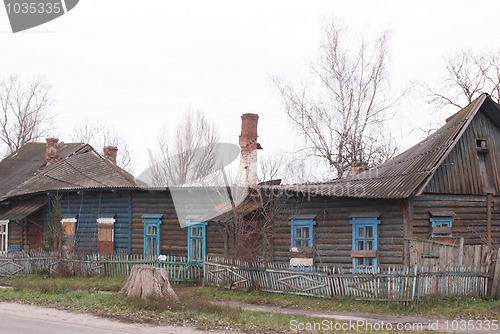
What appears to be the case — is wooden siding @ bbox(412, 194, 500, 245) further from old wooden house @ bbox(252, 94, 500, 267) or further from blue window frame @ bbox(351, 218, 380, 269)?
blue window frame @ bbox(351, 218, 380, 269)

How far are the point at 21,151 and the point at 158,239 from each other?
16.2 metres

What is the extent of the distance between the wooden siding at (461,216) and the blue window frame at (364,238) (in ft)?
3.81

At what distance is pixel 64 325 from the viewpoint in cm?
1009

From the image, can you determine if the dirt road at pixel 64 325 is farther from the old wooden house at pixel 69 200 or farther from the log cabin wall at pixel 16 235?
the log cabin wall at pixel 16 235

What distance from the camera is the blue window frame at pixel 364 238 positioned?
16.0 m

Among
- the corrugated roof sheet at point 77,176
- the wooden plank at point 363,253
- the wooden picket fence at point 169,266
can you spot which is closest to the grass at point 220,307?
the wooden picket fence at point 169,266

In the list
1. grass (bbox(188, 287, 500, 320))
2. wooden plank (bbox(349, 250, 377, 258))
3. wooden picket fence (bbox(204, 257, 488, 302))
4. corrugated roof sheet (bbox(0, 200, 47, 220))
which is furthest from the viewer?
corrugated roof sheet (bbox(0, 200, 47, 220))

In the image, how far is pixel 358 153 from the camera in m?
27.7

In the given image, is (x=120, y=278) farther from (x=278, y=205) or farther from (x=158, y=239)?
(x=278, y=205)

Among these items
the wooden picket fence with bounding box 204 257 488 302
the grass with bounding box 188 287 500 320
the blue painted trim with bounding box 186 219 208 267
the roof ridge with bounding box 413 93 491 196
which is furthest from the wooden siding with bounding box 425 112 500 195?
the blue painted trim with bounding box 186 219 208 267

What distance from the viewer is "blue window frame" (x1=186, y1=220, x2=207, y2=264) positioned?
1911cm

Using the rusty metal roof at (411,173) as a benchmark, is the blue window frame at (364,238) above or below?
below

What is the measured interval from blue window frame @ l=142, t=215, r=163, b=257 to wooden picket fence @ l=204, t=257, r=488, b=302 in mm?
5621

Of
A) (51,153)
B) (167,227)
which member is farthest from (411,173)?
(51,153)
